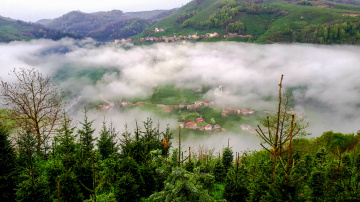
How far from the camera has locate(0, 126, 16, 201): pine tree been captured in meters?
11.7

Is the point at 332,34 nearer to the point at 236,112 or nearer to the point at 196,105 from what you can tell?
the point at 236,112

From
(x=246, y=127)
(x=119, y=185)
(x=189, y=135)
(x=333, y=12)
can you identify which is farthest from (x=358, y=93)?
(x=119, y=185)

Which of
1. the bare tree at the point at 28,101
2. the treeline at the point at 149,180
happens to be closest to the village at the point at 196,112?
the bare tree at the point at 28,101

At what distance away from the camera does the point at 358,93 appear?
188750 millimetres

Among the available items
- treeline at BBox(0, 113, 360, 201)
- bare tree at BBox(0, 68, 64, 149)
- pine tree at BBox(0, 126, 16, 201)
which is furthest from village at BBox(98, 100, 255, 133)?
pine tree at BBox(0, 126, 16, 201)

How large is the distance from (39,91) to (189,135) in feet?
362

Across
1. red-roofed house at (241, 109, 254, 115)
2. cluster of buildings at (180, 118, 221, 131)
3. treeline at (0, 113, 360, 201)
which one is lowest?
cluster of buildings at (180, 118, 221, 131)

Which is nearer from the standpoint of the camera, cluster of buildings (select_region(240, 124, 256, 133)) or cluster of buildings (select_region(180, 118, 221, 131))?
cluster of buildings (select_region(240, 124, 256, 133))

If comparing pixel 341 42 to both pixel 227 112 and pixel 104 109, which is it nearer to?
pixel 227 112

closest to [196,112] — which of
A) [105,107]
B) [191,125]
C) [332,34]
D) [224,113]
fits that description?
[224,113]

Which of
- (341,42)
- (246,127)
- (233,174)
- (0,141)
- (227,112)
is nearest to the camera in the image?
(0,141)

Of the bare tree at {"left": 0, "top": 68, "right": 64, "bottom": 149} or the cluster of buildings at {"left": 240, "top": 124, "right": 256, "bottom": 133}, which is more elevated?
the bare tree at {"left": 0, "top": 68, "right": 64, "bottom": 149}

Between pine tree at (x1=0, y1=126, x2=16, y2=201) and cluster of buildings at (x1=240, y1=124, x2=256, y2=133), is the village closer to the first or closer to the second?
cluster of buildings at (x1=240, y1=124, x2=256, y2=133)

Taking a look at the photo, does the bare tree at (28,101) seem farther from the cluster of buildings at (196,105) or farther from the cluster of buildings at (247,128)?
the cluster of buildings at (196,105)
